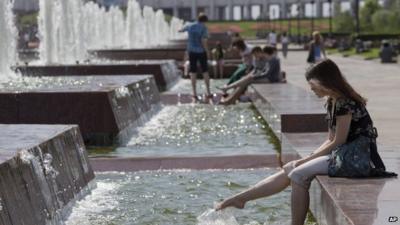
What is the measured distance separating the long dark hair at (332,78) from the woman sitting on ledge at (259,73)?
8541mm

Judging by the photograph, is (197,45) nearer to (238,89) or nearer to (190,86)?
(238,89)

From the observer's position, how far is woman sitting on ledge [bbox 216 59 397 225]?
530 centimetres

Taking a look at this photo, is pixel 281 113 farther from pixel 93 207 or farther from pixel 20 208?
pixel 20 208

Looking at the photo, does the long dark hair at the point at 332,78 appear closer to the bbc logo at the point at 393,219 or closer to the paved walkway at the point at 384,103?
the bbc logo at the point at 393,219

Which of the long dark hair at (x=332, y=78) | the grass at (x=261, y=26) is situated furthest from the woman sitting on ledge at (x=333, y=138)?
the grass at (x=261, y=26)

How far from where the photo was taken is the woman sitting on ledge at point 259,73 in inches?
557

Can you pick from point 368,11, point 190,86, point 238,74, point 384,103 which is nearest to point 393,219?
point 384,103

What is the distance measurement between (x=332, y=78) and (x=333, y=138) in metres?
0.37

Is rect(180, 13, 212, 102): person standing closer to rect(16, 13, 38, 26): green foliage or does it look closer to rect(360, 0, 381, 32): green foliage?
rect(360, 0, 381, 32): green foliage

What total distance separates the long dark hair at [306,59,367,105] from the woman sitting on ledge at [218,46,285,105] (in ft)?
28.0

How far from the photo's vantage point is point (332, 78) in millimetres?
5348

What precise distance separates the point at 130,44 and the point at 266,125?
3098 cm

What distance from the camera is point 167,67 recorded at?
18.8m

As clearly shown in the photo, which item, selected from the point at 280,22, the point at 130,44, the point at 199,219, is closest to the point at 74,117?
the point at 199,219
